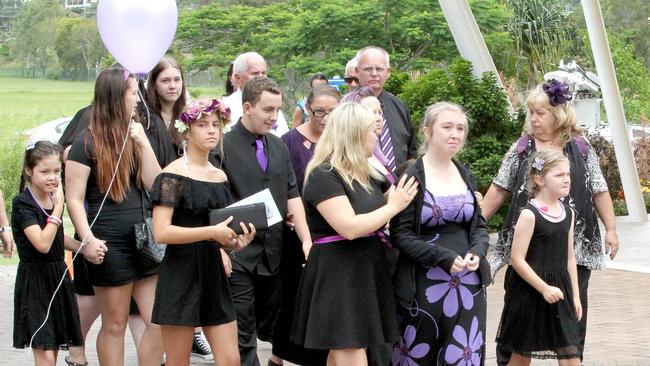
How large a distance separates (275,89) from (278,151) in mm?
374

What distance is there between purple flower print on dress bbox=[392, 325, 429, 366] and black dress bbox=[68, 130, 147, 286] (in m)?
1.56

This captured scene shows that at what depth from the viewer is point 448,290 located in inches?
219

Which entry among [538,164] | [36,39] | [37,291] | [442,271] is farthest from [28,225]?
[36,39]

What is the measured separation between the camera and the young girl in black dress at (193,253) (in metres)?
5.46

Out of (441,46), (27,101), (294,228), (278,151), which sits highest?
(278,151)

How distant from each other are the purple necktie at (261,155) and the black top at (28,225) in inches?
46.7

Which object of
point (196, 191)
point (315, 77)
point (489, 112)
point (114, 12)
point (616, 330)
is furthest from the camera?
point (489, 112)

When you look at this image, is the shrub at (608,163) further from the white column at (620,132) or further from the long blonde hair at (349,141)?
the long blonde hair at (349,141)

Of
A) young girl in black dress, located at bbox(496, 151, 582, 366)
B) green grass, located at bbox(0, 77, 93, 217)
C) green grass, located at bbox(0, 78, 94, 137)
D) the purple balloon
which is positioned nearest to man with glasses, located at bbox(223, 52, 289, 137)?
the purple balloon

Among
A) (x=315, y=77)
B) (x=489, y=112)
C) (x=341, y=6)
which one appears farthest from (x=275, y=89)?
(x=341, y=6)

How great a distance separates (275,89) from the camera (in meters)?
6.26

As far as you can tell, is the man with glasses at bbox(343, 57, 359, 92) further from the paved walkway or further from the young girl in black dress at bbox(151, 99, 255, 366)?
the young girl in black dress at bbox(151, 99, 255, 366)

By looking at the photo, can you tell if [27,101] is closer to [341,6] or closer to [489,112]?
[341,6]

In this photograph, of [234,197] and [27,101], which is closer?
[234,197]
